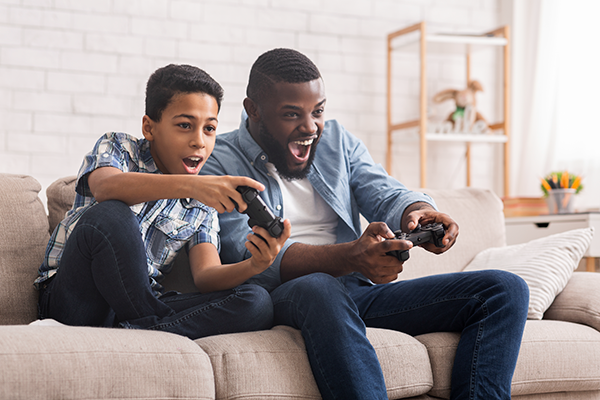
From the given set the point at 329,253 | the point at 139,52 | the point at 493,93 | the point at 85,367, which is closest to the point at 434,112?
the point at 493,93

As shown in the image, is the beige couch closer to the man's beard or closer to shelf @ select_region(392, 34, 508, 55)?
the man's beard

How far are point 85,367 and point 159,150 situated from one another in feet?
1.61

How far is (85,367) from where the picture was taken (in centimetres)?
94

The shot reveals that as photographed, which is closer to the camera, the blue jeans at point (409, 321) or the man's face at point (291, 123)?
the blue jeans at point (409, 321)

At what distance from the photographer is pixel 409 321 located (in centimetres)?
127

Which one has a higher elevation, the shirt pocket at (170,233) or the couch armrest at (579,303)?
the shirt pocket at (170,233)

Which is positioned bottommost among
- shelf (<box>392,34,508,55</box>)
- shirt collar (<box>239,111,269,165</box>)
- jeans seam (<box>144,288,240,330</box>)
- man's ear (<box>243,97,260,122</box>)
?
jeans seam (<box>144,288,240,330</box>)

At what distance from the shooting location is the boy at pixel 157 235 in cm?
107

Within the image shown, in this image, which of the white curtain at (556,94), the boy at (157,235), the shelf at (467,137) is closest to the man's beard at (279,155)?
the boy at (157,235)

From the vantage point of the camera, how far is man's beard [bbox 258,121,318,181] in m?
1.38

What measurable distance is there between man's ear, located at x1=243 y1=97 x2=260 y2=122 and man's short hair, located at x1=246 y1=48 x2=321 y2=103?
11 millimetres

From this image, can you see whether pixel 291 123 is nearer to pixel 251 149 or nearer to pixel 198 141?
pixel 251 149

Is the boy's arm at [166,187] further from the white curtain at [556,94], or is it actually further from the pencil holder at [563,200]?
the white curtain at [556,94]

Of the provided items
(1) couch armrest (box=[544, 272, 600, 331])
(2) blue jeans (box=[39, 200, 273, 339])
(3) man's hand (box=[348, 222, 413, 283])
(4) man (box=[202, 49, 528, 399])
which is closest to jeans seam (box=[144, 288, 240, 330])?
(2) blue jeans (box=[39, 200, 273, 339])
